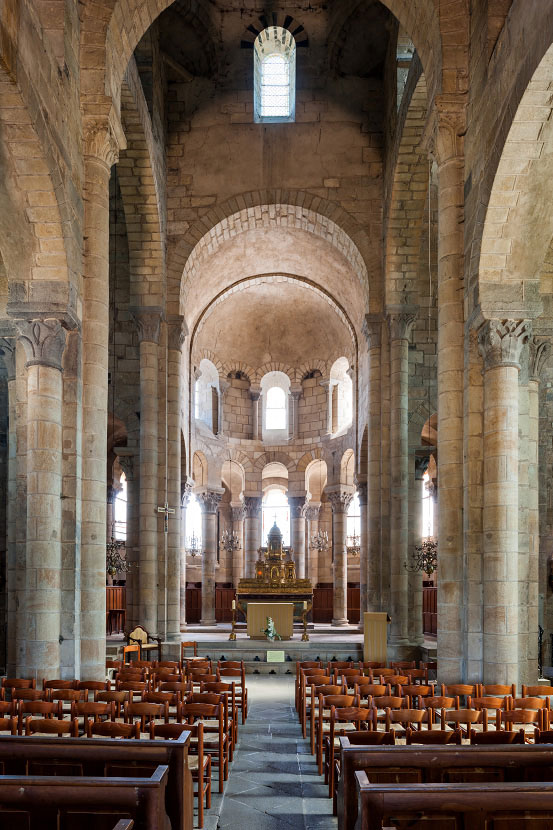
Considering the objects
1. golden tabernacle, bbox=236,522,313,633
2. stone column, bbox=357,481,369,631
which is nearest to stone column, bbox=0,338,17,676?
golden tabernacle, bbox=236,522,313,633

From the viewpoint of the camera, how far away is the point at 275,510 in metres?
41.2

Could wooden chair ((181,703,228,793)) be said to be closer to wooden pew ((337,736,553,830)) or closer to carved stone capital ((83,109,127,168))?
wooden pew ((337,736,553,830))

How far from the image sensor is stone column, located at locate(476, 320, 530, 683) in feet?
43.3

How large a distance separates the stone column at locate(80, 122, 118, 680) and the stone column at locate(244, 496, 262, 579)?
72.0 ft

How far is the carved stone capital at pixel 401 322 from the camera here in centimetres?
2409

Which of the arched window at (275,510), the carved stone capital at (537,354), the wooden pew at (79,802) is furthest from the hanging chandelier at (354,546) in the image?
the wooden pew at (79,802)

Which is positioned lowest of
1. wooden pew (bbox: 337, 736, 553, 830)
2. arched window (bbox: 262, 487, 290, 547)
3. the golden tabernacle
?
the golden tabernacle

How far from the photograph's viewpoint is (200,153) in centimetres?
2539

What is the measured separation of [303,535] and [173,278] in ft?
48.3

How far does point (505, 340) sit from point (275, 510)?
1117 inches

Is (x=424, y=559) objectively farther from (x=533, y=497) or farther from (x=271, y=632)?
(x=533, y=497)

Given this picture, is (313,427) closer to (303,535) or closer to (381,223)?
(303,535)

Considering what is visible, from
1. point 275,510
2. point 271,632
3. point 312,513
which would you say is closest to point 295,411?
point 312,513

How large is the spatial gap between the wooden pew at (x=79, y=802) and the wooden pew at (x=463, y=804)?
1.22 m
